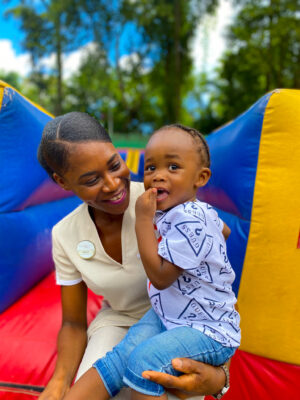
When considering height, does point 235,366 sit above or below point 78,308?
below

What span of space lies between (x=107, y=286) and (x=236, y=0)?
470 inches

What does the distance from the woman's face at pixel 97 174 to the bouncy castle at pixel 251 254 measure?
45cm

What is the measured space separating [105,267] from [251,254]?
1.69 feet

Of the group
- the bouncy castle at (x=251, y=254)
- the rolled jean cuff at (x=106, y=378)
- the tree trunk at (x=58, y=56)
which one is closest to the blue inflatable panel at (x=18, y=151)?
the bouncy castle at (x=251, y=254)

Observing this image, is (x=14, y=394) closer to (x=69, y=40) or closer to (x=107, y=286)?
(x=107, y=286)

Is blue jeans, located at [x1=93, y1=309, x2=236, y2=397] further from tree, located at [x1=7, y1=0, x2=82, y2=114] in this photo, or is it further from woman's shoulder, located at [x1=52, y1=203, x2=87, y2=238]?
tree, located at [x1=7, y1=0, x2=82, y2=114]

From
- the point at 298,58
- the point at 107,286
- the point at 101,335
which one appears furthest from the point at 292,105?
the point at 298,58

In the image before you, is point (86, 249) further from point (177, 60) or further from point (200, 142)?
point (177, 60)

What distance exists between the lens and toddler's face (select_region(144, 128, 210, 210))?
1.04m

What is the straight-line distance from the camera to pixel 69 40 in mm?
12930

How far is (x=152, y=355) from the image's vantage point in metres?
0.91

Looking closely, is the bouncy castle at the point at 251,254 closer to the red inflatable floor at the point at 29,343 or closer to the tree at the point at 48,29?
the red inflatable floor at the point at 29,343

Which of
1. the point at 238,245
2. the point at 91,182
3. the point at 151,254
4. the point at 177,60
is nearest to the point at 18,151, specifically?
the point at 91,182

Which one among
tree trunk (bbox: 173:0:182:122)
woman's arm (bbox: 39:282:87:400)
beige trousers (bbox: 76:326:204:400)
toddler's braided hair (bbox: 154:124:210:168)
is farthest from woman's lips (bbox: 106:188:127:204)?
tree trunk (bbox: 173:0:182:122)
